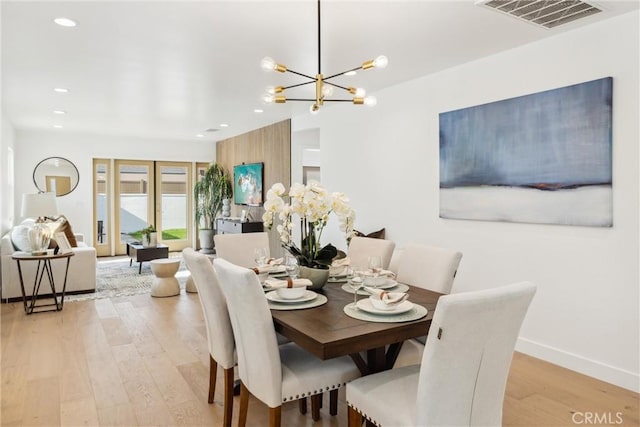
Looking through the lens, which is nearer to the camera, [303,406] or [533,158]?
[303,406]

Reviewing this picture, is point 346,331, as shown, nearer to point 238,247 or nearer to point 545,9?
point 238,247

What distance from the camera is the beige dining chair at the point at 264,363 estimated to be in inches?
72.1

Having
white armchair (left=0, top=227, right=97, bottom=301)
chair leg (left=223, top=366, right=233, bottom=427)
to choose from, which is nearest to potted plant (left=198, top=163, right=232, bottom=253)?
white armchair (left=0, top=227, right=97, bottom=301)

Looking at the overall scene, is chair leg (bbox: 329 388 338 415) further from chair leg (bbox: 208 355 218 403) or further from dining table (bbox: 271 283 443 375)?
chair leg (bbox: 208 355 218 403)

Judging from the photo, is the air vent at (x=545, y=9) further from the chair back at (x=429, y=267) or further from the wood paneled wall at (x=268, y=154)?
the wood paneled wall at (x=268, y=154)

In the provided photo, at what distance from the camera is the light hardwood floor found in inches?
96.4

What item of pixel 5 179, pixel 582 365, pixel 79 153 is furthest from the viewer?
pixel 79 153

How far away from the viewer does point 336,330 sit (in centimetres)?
177

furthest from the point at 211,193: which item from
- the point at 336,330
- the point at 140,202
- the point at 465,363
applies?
the point at 465,363

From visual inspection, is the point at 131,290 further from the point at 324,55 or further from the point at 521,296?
the point at 521,296

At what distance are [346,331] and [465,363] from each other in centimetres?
49

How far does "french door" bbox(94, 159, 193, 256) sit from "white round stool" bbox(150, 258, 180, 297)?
129 inches

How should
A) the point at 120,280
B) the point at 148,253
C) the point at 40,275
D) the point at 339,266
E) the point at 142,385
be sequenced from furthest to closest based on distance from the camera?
the point at 148,253 → the point at 120,280 → the point at 40,275 → the point at 142,385 → the point at 339,266

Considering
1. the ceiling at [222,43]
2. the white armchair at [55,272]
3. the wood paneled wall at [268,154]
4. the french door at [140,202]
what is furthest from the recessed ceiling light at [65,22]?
the french door at [140,202]
